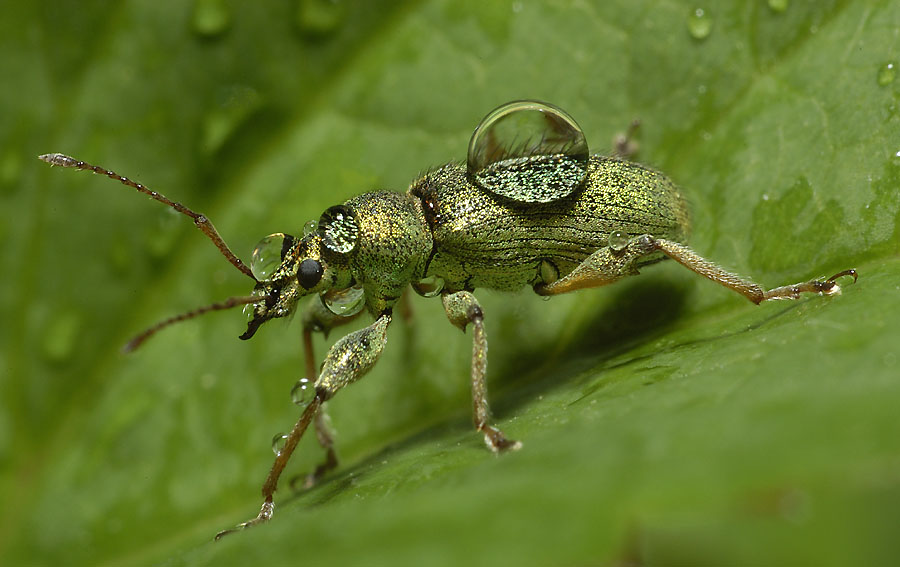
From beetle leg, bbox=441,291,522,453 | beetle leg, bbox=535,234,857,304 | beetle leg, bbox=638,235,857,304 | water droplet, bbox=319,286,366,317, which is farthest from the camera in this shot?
water droplet, bbox=319,286,366,317

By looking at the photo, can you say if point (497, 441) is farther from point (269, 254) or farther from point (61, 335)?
point (61, 335)

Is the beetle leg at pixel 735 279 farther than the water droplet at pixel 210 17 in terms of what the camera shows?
No

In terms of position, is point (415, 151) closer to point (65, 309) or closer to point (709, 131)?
point (709, 131)

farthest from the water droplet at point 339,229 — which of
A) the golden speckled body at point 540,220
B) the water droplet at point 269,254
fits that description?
the golden speckled body at point 540,220

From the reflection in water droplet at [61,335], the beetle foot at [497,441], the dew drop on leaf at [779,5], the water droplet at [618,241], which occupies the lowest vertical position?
the beetle foot at [497,441]

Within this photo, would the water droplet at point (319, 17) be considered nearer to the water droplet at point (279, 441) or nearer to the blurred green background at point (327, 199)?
the blurred green background at point (327, 199)

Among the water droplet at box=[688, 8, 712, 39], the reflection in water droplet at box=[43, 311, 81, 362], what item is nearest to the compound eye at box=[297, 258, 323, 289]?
the reflection in water droplet at box=[43, 311, 81, 362]

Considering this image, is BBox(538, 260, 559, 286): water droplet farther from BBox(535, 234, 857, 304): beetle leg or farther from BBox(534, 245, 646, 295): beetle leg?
BBox(534, 245, 646, 295): beetle leg

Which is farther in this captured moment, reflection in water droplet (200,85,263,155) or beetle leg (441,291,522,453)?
reflection in water droplet (200,85,263,155)
